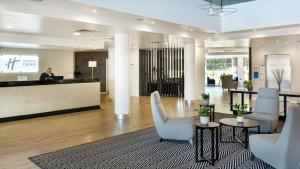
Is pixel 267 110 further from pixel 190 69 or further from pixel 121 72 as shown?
pixel 190 69

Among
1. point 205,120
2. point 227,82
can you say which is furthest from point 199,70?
point 205,120

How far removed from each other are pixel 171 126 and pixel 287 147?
90.9 inches

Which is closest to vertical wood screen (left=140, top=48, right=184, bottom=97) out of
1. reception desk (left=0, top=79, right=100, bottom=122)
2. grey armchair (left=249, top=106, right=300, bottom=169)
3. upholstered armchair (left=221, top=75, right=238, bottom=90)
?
upholstered armchair (left=221, top=75, right=238, bottom=90)

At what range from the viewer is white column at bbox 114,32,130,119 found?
829 cm

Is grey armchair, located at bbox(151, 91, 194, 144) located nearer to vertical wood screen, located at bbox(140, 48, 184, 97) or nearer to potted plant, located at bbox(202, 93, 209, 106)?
potted plant, located at bbox(202, 93, 209, 106)

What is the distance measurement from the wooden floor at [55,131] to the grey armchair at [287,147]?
11.9ft

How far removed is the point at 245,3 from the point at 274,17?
121cm

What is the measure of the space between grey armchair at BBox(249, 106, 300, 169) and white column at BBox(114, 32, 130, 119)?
5.11 meters

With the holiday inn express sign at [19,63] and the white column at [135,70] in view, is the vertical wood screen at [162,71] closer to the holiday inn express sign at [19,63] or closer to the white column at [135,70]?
the white column at [135,70]

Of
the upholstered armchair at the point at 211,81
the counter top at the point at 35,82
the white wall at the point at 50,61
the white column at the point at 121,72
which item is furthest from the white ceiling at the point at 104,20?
the upholstered armchair at the point at 211,81

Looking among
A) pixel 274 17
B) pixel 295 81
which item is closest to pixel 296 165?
pixel 274 17

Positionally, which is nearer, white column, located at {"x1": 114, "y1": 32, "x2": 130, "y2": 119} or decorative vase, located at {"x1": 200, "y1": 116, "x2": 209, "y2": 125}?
decorative vase, located at {"x1": 200, "y1": 116, "x2": 209, "y2": 125}

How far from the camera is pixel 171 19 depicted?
7680 millimetres

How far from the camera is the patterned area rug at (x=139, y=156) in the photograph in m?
4.20
